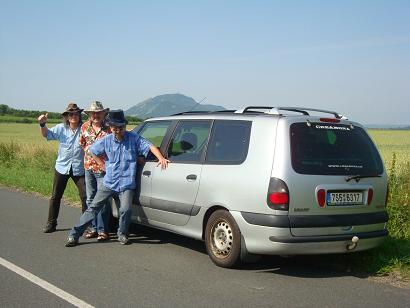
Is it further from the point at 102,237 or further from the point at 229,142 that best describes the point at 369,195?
the point at 102,237

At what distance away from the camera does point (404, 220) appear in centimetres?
728

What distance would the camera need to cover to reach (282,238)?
5.34 metres

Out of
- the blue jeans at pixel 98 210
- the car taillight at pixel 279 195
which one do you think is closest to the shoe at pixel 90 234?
the blue jeans at pixel 98 210

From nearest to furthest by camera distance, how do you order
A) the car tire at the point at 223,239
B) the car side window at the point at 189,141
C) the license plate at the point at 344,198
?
the license plate at the point at 344,198 < the car tire at the point at 223,239 < the car side window at the point at 189,141

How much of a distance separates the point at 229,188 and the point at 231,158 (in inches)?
14.5

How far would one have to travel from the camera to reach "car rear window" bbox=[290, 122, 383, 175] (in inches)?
216

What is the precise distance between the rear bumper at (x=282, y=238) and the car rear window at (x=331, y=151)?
0.54 m

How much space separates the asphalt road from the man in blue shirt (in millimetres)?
346

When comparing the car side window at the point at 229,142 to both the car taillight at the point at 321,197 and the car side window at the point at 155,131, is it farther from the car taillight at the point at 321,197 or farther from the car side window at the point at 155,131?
the car side window at the point at 155,131

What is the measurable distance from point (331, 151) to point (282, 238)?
1077 mm

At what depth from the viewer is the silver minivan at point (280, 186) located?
212 inches

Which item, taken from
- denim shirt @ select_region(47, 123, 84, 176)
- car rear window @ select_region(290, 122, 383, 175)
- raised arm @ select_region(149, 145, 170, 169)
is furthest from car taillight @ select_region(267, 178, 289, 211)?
denim shirt @ select_region(47, 123, 84, 176)

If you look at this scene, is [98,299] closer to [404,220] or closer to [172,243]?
[172,243]

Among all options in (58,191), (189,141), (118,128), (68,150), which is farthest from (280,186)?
(58,191)
